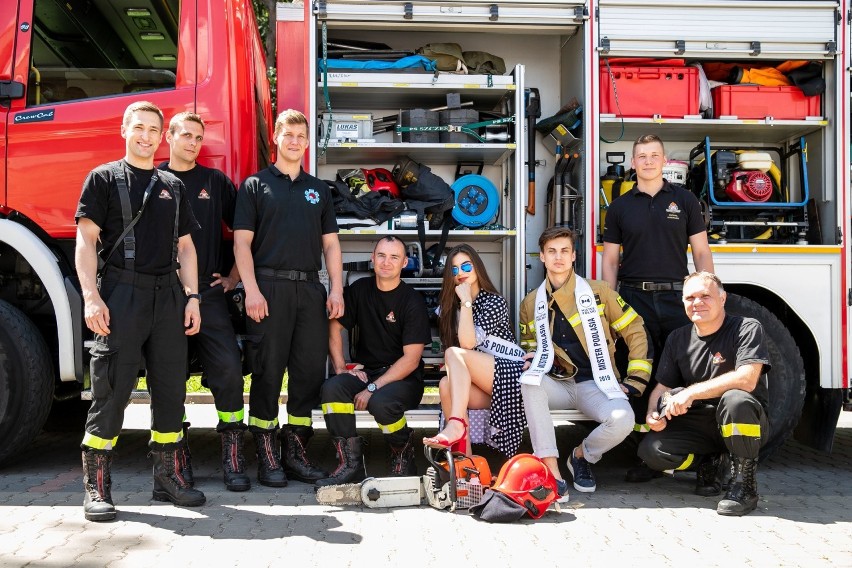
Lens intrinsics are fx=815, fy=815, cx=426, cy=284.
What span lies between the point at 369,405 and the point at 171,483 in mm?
1099

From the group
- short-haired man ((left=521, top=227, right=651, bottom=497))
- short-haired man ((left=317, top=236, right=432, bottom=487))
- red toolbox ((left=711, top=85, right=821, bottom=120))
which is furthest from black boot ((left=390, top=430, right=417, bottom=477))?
red toolbox ((left=711, top=85, right=821, bottom=120))

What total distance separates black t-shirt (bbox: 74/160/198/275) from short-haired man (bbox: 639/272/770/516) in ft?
8.61

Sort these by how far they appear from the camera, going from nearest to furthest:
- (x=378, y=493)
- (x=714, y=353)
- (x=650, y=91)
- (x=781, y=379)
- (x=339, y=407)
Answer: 1. (x=378, y=493)
2. (x=714, y=353)
3. (x=339, y=407)
4. (x=781, y=379)
5. (x=650, y=91)

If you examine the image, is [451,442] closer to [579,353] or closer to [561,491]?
[561,491]

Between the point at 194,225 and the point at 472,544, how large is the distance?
6.65ft

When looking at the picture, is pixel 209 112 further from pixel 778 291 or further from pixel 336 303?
pixel 778 291

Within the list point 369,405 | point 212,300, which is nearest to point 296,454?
point 369,405

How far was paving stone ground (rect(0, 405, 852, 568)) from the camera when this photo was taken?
3.18 m

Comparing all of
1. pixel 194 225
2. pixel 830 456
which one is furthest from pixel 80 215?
pixel 830 456

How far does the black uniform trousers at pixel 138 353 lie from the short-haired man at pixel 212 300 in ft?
1.03

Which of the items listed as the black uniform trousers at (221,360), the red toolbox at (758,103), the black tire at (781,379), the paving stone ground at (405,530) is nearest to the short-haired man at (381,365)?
the paving stone ground at (405,530)

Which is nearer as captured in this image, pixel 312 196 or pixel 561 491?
pixel 561 491

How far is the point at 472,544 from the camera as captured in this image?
3.38m

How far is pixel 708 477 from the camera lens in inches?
173
